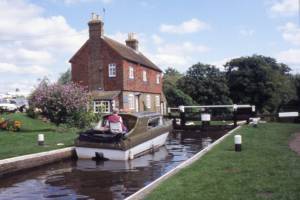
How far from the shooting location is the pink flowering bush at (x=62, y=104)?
29359 mm

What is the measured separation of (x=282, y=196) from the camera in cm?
876

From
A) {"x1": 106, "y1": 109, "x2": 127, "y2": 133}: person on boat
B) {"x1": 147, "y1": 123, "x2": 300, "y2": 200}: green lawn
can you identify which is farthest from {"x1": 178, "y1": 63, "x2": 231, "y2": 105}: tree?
{"x1": 147, "y1": 123, "x2": 300, "y2": 200}: green lawn

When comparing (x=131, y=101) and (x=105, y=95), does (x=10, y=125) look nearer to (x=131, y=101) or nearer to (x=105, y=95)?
(x=105, y=95)

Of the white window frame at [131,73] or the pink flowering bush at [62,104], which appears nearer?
the pink flowering bush at [62,104]

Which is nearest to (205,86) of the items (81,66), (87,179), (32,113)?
(81,66)

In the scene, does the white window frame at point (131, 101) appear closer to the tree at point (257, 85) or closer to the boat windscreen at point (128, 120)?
the boat windscreen at point (128, 120)

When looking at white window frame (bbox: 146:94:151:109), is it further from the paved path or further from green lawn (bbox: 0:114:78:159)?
the paved path

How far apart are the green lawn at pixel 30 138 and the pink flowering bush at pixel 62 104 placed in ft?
2.78

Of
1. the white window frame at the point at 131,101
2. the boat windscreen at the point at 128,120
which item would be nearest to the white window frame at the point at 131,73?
the white window frame at the point at 131,101

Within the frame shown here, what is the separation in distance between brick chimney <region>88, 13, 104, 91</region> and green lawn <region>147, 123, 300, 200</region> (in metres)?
30.5

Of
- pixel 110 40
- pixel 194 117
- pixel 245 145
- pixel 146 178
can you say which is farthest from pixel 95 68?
pixel 146 178

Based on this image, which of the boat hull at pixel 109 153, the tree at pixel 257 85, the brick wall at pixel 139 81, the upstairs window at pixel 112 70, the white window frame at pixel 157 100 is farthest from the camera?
the tree at pixel 257 85

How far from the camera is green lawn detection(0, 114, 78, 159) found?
60.2ft

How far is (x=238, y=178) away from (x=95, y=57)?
35380mm
